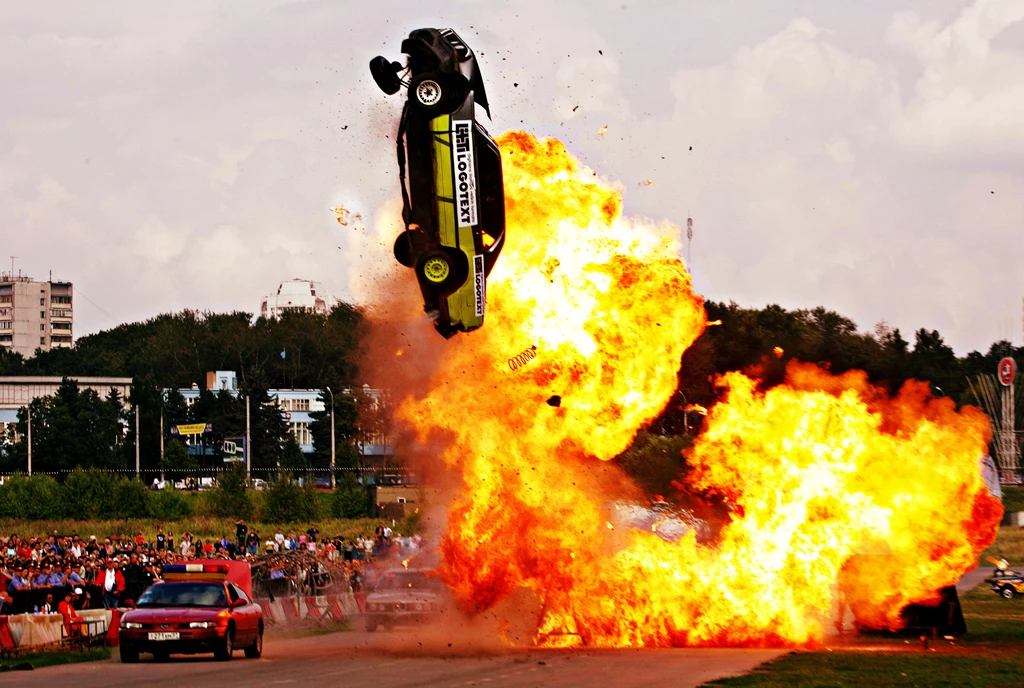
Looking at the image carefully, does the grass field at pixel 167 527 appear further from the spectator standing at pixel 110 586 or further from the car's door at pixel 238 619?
the car's door at pixel 238 619

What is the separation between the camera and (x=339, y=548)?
4269 centimetres

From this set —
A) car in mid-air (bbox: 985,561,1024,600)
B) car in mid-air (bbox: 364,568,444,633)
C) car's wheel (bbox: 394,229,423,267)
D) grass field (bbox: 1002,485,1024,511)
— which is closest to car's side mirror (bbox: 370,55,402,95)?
car's wheel (bbox: 394,229,423,267)

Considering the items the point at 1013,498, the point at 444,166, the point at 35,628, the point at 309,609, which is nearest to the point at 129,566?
the point at 309,609

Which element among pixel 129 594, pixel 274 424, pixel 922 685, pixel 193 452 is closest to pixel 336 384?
pixel 274 424

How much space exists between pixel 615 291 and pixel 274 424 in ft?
268

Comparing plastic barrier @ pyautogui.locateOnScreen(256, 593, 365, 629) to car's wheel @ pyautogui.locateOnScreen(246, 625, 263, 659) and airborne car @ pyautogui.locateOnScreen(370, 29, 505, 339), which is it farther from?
airborne car @ pyautogui.locateOnScreen(370, 29, 505, 339)

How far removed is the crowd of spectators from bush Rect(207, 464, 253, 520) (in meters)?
26.4

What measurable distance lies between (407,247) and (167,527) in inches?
2026

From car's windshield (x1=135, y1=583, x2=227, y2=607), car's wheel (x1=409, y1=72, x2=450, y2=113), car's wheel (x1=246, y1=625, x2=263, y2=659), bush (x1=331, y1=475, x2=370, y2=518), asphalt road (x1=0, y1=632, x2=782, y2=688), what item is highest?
car's wheel (x1=409, y1=72, x2=450, y2=113)

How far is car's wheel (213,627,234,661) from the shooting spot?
23328mm

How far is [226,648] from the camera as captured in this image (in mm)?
23406

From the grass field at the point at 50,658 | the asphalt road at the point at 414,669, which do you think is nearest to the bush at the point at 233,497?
the asphalt road at the point at 414,669

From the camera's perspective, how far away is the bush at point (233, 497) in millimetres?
75312

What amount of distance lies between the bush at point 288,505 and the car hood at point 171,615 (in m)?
49.7
